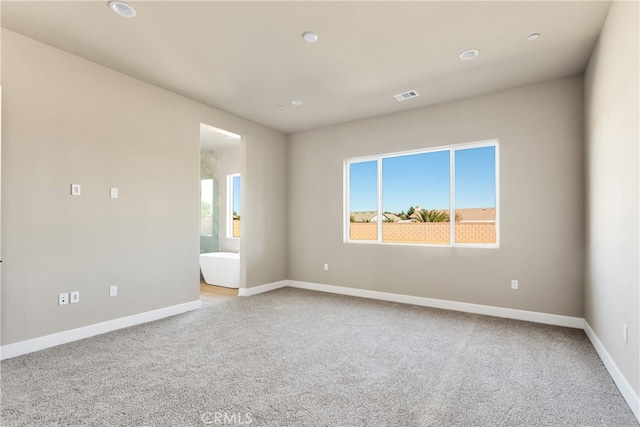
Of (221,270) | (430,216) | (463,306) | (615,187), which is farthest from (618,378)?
(221,270)

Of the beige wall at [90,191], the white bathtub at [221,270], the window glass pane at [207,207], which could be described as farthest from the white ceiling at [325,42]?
the window glass pane at [207,207]

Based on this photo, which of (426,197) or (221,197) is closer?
(426,197)

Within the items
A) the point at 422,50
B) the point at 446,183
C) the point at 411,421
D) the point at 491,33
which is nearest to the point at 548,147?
the point at 446,183

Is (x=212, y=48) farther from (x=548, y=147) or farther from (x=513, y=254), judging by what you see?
(x=513, y=254)

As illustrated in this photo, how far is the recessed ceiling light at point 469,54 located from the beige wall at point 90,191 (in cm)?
328

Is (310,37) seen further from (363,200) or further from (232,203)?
(232,203)

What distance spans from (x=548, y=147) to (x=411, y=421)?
11.2 feet

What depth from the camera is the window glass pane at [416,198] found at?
14.9 feet

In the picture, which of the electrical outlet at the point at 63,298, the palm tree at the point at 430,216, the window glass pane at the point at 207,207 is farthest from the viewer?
the window glass pane at the point at 207,207

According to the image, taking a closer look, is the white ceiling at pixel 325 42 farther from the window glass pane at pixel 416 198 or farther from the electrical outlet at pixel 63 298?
the electrical outlet at pixel 63 298

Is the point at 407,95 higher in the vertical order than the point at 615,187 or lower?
higher

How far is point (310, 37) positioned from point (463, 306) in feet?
12.0

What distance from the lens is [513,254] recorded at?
153 inches

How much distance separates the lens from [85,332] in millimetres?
3189
